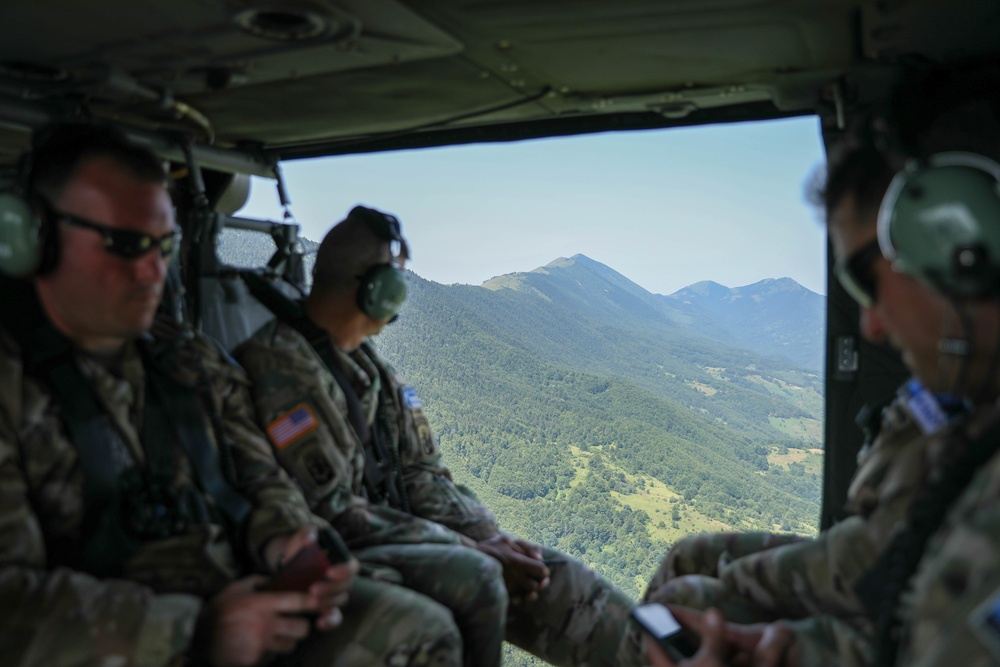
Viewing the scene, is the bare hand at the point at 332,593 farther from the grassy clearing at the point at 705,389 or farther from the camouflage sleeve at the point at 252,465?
the grassy clearing at the point at 705,389

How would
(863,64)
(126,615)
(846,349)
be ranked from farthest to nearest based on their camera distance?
(846,349) < (863,64) < (126,615)

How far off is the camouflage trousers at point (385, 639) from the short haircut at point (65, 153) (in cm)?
104

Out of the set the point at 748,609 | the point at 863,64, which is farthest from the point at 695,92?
the point at 748,609

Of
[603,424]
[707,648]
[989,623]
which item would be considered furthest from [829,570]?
[603,424]

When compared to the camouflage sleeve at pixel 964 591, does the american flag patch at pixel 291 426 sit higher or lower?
lower

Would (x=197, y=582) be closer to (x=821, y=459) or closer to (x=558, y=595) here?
(x=558, y=595)

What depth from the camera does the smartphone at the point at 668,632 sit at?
1480 mm

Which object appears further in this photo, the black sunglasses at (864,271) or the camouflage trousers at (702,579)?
the camouflage trousers at (702,579)

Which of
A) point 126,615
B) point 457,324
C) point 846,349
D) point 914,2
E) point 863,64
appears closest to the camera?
point 126,615

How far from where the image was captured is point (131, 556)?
1.56 meters

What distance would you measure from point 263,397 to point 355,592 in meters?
0.57

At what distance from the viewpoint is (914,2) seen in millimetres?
1580

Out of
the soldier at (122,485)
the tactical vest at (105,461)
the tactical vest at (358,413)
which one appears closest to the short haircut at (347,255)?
the tactical vest at (358,413)

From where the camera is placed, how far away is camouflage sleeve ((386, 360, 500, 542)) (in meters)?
2.54
